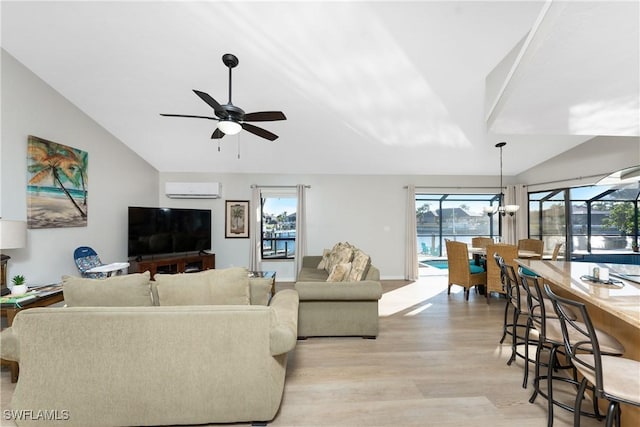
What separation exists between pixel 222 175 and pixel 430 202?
6.73 metres

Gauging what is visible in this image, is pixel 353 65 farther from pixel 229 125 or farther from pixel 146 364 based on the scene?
pixel 146 364

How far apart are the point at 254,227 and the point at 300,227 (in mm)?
1019

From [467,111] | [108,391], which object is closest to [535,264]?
[467,111]

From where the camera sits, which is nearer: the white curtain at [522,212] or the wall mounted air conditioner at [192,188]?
the wall mounted air conditioner at [192,188]

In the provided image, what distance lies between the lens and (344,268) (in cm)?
340

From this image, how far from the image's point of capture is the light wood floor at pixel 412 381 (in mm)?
1939

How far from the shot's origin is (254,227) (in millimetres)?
6031

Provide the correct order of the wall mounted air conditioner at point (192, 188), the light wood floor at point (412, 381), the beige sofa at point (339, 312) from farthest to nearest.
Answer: the wall mounted air conditioner at point (192, 188) < the beige sofa at point (339, 312) < the light wood floor at point (412, 381)

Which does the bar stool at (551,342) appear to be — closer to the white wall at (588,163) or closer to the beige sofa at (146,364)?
the beige sofa at (146,364)

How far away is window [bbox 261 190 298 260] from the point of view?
636 cm

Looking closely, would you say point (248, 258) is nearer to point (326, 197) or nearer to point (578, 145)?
point (326, 197)

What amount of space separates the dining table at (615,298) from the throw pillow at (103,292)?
3009 millimetres

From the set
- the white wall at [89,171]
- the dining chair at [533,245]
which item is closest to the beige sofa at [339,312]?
the white wall at [89,171]

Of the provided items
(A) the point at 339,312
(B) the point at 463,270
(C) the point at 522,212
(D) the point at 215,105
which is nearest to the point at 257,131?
(D) the point at 215,105
